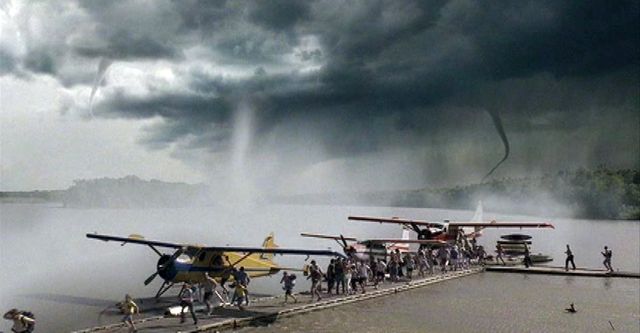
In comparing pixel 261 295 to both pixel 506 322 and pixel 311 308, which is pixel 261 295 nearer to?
pixel 311 308

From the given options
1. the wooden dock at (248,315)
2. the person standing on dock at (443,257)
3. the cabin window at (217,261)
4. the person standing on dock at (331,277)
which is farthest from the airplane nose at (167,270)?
the person standing on dock at (443,257)

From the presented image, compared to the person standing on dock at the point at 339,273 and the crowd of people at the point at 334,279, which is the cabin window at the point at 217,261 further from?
the person standing on dock at the point at 339,273

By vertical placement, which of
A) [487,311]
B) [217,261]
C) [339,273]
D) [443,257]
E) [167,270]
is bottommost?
[487,311]

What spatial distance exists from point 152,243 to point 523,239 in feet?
102

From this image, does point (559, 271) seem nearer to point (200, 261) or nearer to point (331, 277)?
point (331, 277)

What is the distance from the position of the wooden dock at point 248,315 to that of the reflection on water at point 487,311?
444mm

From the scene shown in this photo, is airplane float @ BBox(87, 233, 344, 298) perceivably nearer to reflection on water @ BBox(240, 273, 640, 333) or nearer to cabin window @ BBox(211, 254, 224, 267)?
cabin window @ BBox(211, 254, 224, 267)

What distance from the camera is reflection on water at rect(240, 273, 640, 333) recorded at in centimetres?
1705

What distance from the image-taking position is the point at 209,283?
59.1 ft

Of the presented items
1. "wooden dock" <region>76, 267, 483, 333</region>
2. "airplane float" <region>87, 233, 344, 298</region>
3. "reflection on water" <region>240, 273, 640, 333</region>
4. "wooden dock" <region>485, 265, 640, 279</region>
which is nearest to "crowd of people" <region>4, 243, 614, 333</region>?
"wooden dock" <region>76, 267, 483, 333</region>

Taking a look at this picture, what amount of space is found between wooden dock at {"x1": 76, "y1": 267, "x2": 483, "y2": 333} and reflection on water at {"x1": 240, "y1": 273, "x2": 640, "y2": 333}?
0.44 metres

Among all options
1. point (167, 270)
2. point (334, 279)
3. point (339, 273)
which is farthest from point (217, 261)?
point (339, 273)

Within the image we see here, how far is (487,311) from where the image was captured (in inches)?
794

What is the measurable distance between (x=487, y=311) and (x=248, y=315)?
9028 mm
